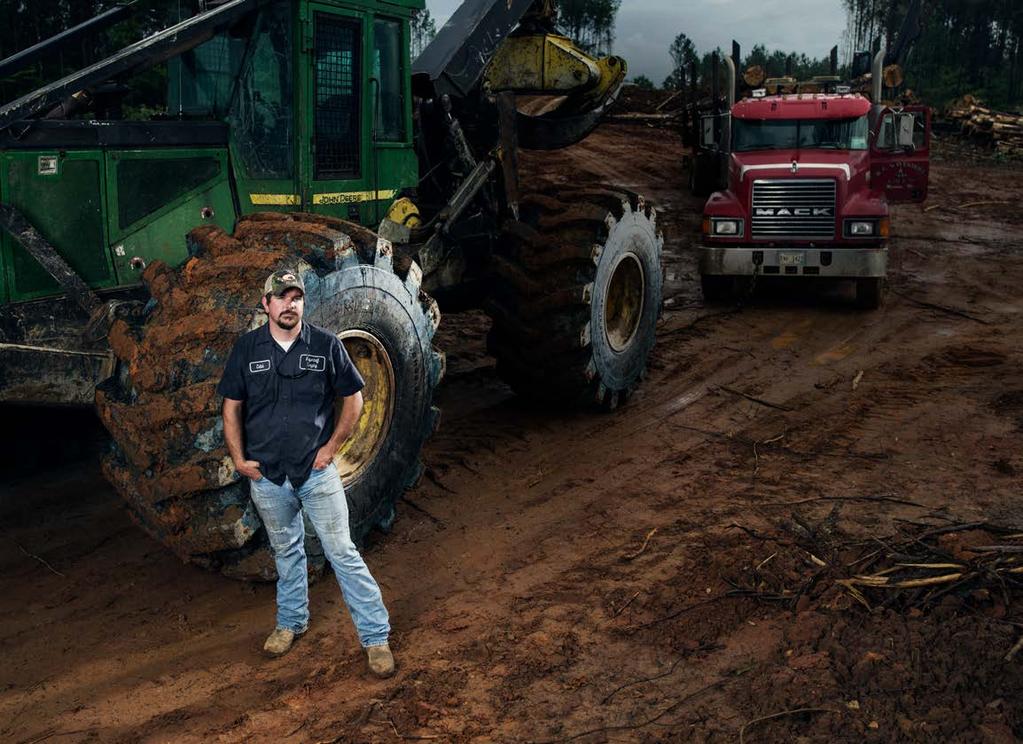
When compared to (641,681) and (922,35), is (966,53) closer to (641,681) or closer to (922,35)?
(922,35)

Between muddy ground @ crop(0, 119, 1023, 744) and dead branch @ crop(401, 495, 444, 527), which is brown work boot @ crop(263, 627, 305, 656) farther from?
dead branch @ crop(401, 495, 444, 527)

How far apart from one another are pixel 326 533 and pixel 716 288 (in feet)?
30.4

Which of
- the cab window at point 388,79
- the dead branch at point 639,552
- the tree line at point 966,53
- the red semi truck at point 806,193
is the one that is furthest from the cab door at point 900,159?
the tree line at point 966,53

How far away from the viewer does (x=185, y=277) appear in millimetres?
4875

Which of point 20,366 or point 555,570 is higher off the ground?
point 20,366

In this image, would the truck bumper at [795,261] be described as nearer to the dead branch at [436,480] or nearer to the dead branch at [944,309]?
the dead branch at [944,309]

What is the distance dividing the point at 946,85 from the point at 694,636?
4730 centimetres

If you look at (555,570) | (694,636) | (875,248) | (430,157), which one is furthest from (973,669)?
(875,248)

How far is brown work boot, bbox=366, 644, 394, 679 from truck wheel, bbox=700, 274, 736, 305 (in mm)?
9126

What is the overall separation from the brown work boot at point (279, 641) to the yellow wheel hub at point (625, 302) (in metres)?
4.37

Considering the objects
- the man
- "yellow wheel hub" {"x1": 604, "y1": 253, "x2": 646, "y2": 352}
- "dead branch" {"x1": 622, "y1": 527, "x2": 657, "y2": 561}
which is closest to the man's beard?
the man

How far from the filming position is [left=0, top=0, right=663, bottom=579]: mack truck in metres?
4.70

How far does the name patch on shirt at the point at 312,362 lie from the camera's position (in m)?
4.41

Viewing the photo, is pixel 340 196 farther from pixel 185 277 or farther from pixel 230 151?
pixel 185 277
